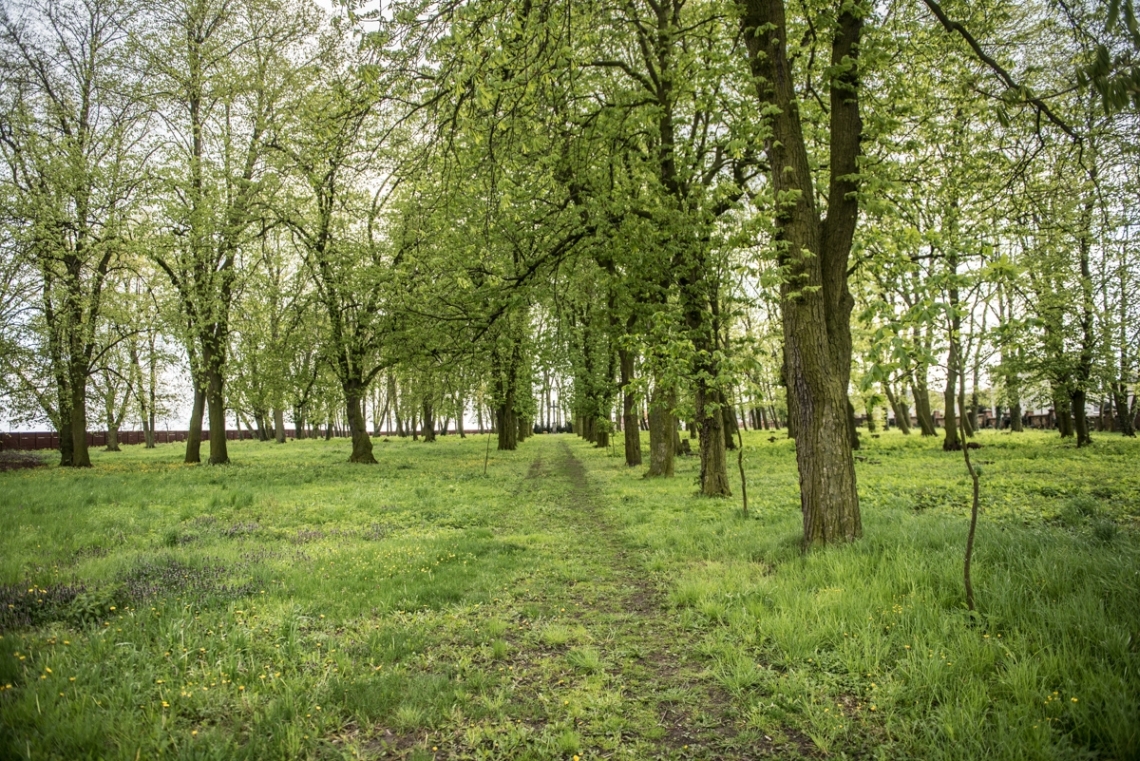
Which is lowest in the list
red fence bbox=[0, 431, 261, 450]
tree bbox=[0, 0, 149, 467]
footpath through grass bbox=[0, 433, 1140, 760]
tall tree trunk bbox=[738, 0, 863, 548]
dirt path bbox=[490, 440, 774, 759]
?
dirt path bbox=[490, 440, 774, 759]

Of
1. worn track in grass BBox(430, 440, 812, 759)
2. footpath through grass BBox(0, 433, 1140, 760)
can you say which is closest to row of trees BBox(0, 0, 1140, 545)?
footpath through grass BBox(0, 433, 1140, 760)

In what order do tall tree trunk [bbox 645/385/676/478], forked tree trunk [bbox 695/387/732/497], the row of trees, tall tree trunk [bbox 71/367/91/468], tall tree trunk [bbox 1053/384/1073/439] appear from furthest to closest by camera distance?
tall tree trunk [bbox 71/367/91/468]
tall tree trunk [bbox 1053/384/1073/439]
tall tree trunk [bbox 645/385/676/478]
forked tree trunk [bbox 695/387/732/497]
the row of trees

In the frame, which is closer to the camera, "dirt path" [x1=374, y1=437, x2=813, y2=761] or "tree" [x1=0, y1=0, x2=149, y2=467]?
"dirt path" [x1=374, y1=437, x2=813, y2=761]

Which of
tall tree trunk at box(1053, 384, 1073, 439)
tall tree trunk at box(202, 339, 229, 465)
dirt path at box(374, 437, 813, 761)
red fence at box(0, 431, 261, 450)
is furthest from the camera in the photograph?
red fence at box(0, 431, 261, 450)

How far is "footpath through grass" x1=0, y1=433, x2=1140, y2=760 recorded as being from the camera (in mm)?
3479

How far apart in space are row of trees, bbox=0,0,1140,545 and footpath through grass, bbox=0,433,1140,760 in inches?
80.0

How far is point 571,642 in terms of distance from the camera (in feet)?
17.5

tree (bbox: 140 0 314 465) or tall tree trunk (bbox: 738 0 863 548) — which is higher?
tree (bbox: 140 0 314 465)

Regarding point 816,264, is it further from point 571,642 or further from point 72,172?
point 72,172

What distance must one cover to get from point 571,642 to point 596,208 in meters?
8.73

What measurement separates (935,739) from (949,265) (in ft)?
12.5

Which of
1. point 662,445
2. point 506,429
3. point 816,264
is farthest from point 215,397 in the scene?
point 816,264

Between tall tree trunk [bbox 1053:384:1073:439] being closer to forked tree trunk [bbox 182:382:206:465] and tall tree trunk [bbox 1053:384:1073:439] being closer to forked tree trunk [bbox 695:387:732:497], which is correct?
forked tree trunk [bbox 695:387:732:497]

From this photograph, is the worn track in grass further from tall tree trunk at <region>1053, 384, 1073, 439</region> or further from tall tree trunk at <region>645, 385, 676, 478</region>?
tall tree trunk at <region>1053, 384, 1073, 439</region>
